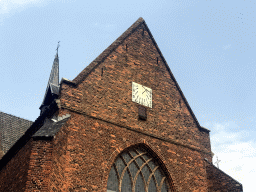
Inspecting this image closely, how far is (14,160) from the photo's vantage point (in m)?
12.0

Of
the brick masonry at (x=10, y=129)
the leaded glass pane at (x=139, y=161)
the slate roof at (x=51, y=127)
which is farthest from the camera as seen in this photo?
the brick masonry at (x=10, y=129)

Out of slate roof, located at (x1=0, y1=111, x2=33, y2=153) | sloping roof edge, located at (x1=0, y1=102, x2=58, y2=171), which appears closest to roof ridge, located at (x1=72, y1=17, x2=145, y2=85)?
sloping roof edge, located at (x1=0, y1=102, x2=58, y2=171)

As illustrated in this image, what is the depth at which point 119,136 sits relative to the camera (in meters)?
12.0

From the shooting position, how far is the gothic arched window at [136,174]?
37.1 feet

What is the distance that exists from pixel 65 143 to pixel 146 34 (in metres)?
8.16

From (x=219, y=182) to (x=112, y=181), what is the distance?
16.2 ft

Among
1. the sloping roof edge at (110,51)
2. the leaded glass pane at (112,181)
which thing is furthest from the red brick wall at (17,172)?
the sloping roof edge at (110,51)

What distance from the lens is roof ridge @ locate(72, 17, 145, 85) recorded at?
40.6ft

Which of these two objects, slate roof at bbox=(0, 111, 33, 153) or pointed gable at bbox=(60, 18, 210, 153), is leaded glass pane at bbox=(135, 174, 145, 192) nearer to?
pointed gable at bbox=(60, 18, 210, 153)

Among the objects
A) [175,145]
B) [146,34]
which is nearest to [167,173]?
[175,145]

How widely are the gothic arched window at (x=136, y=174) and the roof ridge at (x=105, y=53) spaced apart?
3.45m

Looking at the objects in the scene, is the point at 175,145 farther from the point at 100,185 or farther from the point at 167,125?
the point at 100,185

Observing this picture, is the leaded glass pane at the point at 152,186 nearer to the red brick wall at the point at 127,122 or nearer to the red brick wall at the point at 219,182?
the red brick wall at the point at 127,122

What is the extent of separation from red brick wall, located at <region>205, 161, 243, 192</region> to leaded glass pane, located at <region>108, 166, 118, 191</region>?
4.66 metres
